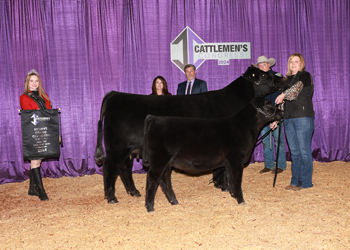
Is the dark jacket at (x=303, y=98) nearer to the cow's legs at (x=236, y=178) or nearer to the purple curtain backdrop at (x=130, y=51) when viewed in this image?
the cow's legs at (x=236, y=178)

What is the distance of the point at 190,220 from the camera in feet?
10.7

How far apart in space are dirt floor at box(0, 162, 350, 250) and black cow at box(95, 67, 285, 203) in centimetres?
54

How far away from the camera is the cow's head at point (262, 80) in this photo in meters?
4.43

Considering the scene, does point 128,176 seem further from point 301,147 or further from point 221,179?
point 301,147

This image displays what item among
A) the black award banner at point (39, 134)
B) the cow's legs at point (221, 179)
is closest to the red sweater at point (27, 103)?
the black award banner at point (39, 134)

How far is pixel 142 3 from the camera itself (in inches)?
252

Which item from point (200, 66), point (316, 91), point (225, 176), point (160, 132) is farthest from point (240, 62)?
point (160, 132)

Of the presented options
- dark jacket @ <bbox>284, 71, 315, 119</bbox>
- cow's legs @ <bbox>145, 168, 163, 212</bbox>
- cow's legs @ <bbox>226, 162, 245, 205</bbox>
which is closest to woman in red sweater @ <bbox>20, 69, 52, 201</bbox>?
cow's legs @ <bbox>145, 168, 163, 212</bbox>

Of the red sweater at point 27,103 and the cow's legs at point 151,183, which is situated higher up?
the red sweater at point 27,103

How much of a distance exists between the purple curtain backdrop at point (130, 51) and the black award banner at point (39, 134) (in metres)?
1.84

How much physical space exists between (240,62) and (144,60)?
221cm

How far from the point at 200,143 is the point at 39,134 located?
2521 mm

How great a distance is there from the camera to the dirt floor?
9.01 ft

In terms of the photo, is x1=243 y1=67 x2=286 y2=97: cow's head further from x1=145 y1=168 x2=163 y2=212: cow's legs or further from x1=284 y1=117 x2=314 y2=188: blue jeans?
x1=145 y1=168 x2=163 y2=212: cow's legs
